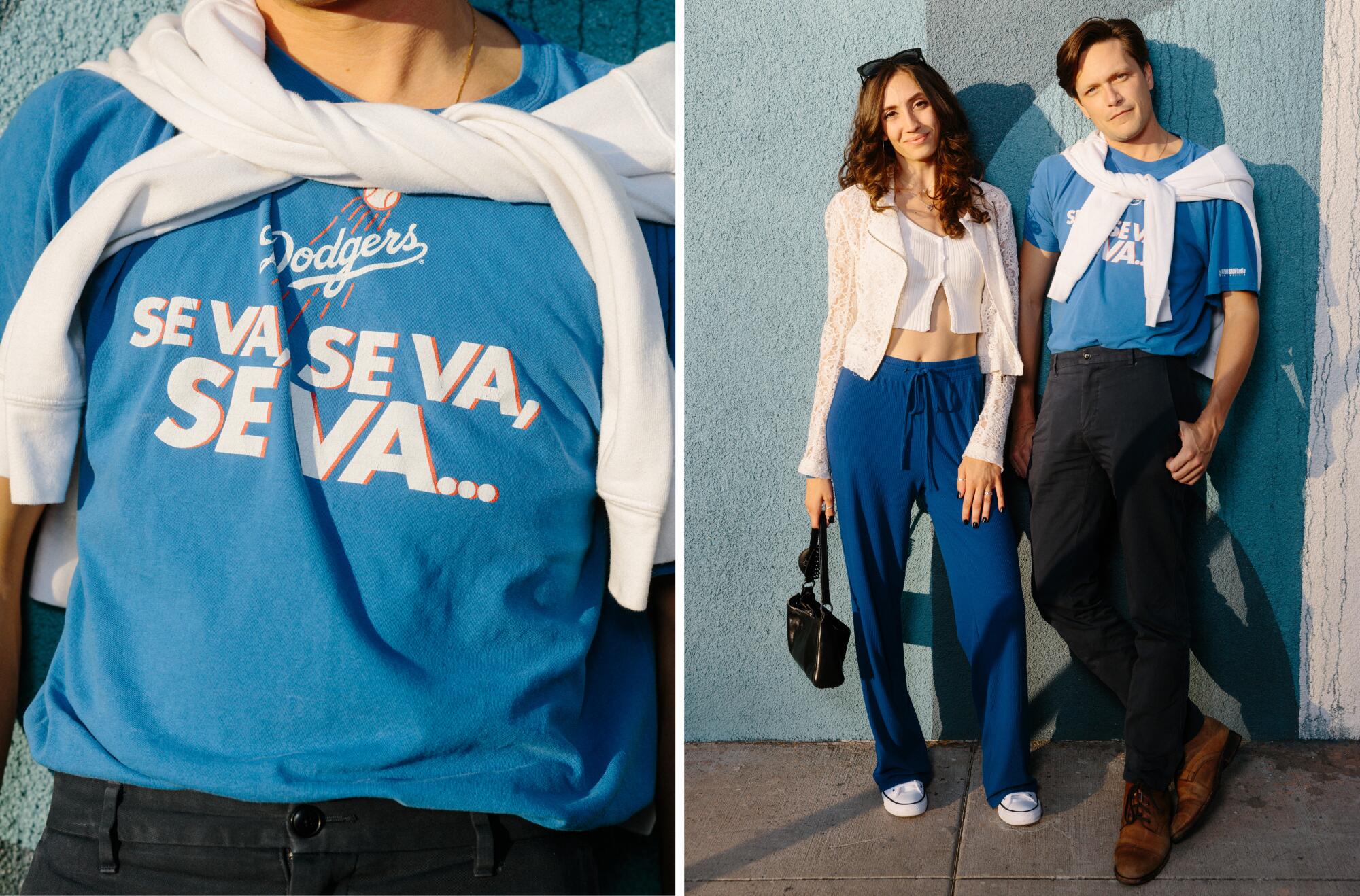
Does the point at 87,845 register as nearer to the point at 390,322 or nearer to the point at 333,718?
the point at 333,718

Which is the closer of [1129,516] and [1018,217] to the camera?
[1129,516]

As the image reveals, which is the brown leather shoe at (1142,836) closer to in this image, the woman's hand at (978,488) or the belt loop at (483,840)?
the woman's hand at (978,488)

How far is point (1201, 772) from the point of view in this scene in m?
3.38

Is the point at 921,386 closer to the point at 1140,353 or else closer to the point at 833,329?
the point at 833,329

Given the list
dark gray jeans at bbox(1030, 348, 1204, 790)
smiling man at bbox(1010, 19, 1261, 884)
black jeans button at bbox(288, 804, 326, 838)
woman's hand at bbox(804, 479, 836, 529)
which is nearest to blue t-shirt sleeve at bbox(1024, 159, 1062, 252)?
smiling man at bbox(1010, 19, 1261, 884)

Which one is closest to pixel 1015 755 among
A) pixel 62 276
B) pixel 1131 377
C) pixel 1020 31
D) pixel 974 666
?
pixel 974 666

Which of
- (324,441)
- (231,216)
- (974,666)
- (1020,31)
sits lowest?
(974,666)

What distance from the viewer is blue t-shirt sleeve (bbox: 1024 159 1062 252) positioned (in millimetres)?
3402

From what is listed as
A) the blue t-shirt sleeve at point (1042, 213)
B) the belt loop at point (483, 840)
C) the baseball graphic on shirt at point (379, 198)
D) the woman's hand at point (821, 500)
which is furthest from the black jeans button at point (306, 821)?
the blue t-shirt sleeve at point (1042, 213)

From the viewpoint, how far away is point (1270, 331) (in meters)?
3.45

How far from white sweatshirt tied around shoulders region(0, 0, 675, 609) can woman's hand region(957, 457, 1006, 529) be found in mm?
1501

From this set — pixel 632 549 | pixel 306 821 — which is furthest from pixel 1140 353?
pixel 306 821

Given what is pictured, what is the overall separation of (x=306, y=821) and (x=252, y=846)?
10 centimetres

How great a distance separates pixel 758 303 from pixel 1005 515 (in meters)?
1.07
